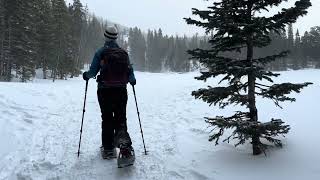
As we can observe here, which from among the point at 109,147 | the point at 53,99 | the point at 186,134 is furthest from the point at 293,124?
the point at 53,99

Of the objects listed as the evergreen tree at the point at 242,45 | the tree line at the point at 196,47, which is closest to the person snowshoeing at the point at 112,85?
the evergreen tree at the point at 242,45

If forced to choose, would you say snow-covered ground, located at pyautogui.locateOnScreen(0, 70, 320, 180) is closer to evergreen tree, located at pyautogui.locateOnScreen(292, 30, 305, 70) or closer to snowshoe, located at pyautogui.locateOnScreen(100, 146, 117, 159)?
snowshoe, located at pyautogui.locateOnScreen(100, 146, 117, 159)

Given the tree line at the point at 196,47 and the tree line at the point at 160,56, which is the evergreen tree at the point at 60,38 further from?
the tree line at the point at 160,56

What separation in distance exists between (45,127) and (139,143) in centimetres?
325

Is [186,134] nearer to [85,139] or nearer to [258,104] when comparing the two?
[85,139]

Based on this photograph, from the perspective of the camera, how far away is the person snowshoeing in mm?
7449

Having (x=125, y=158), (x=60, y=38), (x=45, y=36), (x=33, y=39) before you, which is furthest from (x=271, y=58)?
(x=60, y=38)

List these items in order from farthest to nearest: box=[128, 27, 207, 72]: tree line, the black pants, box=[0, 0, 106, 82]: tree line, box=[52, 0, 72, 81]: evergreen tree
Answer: box=[128, 27, 207, 72]: tree line → box=[52, 0, 72, 81]: evergreen tree → box=[0, 0, 106, 82]: tree line → the black pants

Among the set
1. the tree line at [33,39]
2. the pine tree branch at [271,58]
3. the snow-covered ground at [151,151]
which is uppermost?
the tree line at [33,39]

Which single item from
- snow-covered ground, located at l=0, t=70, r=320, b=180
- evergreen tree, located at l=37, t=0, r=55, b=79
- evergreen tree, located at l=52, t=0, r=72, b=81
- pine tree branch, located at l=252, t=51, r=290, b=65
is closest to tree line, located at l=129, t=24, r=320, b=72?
evergreen tree, located at l=52, t=0, r=72, b=81

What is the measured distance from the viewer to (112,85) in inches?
295

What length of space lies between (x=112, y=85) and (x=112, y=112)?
0.62 meters

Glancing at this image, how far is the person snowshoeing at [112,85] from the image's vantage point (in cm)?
745

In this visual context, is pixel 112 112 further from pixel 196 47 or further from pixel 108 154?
pixel 196 47
